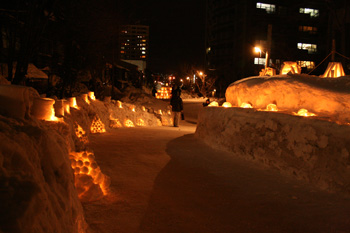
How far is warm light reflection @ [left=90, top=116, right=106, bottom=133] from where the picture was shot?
827 centimetres

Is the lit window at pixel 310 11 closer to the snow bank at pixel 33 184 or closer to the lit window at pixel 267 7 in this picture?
the lit window at pixel 267 7

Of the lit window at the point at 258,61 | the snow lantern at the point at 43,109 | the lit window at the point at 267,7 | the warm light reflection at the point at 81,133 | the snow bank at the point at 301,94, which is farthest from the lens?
the lit window at the point at 267,7

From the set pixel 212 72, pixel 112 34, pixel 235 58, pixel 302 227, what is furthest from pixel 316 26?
pixel 302 227

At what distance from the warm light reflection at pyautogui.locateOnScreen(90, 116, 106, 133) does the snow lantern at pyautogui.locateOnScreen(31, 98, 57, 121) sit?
385cm

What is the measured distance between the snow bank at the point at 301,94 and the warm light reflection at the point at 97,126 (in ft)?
15.2

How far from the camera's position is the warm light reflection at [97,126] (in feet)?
27.1

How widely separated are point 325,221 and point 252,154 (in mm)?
2309

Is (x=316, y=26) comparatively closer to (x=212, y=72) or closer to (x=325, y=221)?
(x=212, y=72)

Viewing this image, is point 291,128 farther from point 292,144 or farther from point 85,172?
point 85,172

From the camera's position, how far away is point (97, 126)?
8391mm

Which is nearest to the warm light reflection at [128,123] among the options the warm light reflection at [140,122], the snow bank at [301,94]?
the warm light reflection at [140,122]

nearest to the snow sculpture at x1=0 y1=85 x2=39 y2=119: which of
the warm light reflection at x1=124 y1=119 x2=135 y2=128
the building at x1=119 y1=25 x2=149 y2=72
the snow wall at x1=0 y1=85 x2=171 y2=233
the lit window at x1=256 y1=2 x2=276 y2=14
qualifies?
the snow wall at x1=0 y1=85 x2=171 y2=233

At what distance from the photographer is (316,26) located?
43438 millimetres

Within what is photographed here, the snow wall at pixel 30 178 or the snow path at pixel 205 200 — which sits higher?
the snow wall at pixel 30 178
